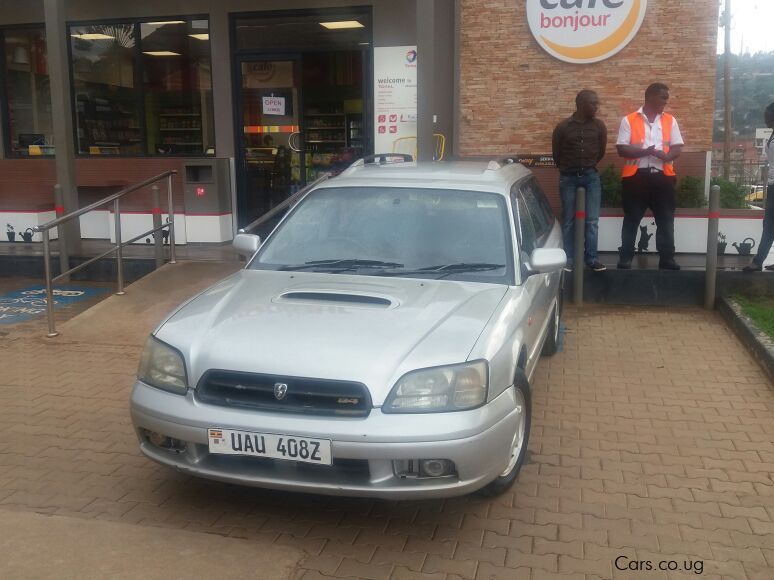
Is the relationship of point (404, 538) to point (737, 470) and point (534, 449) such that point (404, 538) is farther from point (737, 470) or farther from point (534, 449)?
point (737, 470)

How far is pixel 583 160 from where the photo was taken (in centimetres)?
883

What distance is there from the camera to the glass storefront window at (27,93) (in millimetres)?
Answer: 12383

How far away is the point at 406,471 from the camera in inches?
146

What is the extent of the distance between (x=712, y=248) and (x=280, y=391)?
236 inches

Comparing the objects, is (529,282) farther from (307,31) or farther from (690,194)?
(307,31)

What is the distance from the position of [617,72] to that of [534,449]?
22.8 ft

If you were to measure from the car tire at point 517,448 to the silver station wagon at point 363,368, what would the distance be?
0.01m

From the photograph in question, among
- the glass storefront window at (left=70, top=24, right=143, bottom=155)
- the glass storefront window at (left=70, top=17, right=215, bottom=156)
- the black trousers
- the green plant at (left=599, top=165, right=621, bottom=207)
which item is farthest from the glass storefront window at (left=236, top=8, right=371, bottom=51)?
the black trousers

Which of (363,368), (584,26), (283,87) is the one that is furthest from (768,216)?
(283,87)

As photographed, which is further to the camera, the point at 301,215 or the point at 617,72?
the point at 617,72

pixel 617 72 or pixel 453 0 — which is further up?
pixel 453 0

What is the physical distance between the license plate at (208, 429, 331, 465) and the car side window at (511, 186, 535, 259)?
2.07 m

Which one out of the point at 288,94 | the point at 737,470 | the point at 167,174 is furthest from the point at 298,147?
the point at 737,470

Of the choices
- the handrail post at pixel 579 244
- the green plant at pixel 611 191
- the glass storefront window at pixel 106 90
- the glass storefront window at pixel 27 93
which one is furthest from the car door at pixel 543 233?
the glass storefront window at pixel 27 93
